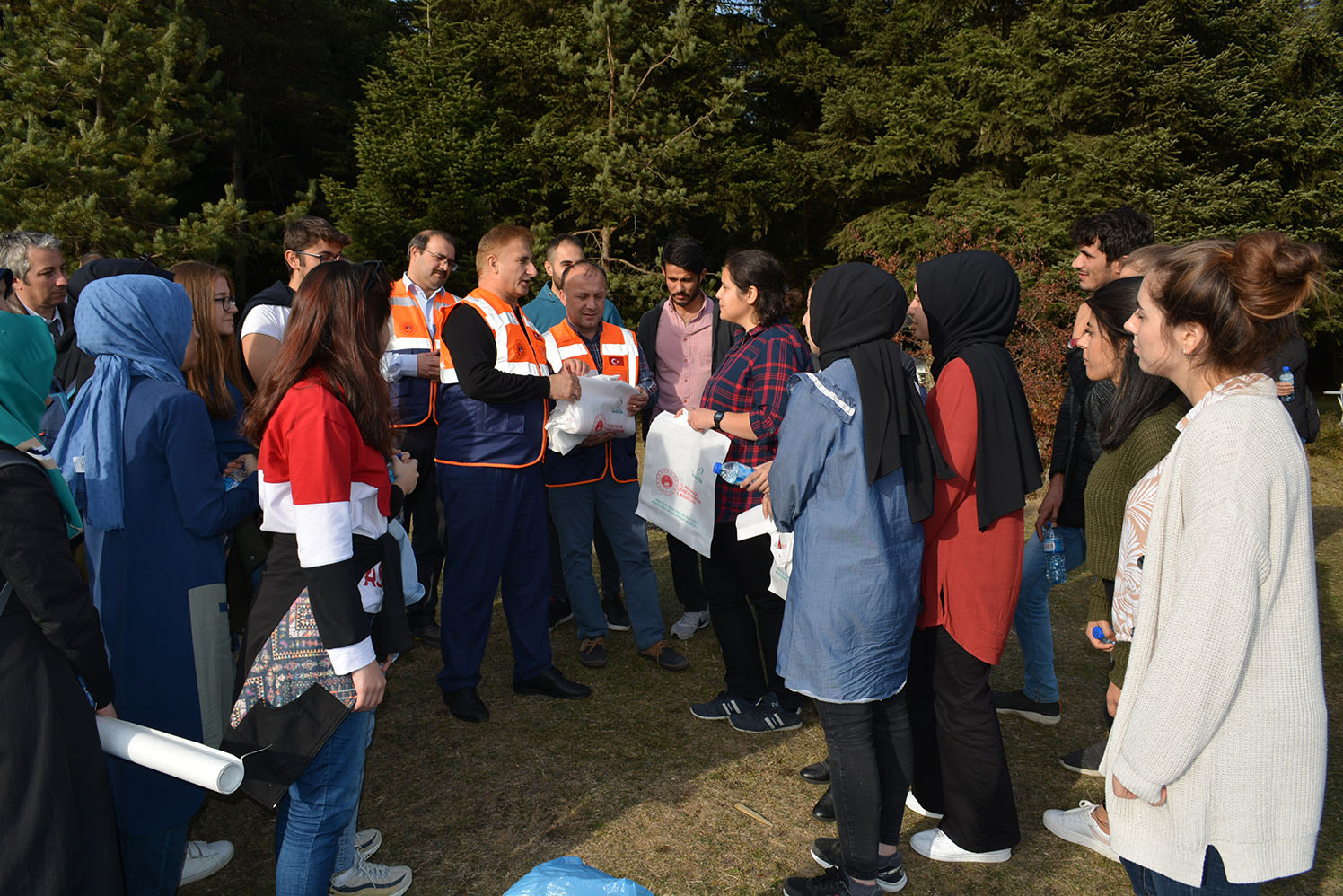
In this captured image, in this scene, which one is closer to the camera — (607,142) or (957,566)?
(957,566)

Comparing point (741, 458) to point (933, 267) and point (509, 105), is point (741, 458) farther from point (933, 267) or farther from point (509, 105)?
point (509, 105)

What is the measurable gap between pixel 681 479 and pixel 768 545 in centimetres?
56

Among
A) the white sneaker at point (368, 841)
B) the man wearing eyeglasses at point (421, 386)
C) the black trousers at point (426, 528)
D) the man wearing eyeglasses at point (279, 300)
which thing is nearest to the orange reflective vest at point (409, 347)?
the man wearing eyeglasses at point (421, 386)

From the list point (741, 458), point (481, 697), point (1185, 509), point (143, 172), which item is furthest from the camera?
point (143, 172)

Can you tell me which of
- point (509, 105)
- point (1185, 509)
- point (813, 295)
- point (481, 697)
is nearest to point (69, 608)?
point (813, 295)

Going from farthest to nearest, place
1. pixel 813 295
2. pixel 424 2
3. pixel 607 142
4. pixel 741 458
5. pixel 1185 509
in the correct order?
pixel 424 2
pixel 607 142
pixel 741 458
pixel 813 295
pixel 1185 509

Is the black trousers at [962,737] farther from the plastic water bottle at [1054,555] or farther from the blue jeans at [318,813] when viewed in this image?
the blue jeans at [318,813]

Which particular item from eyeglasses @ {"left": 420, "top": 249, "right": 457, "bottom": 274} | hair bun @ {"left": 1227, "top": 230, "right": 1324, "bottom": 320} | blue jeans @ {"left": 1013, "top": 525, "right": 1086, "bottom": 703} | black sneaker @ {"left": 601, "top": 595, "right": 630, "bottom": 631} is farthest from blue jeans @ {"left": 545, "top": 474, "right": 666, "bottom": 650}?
hair bun @ {"left": 1227, "top": 230, "right": 1324, "bottom": 320}

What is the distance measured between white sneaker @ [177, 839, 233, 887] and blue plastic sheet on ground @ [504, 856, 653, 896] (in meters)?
2.19

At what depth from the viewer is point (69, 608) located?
1.79m

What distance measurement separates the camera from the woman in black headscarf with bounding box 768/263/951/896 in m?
2.44

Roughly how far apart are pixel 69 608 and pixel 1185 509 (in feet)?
7.46

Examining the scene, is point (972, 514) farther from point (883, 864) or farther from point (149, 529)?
point (149, 529)

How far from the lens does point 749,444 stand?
12.2 ft
